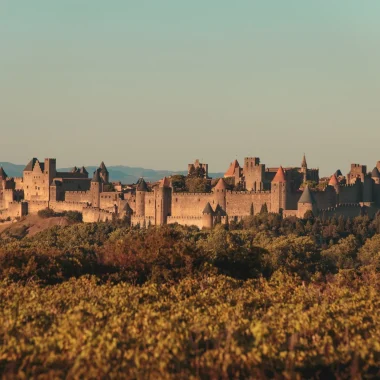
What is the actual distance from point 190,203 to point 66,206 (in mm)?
Result: 14591

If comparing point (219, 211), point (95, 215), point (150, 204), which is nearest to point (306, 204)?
point (219, 211)

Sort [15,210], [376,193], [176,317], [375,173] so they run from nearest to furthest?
[176,317] < [376,193] < [375,173] < [15,210]

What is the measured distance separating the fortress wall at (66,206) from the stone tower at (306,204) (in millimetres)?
22406

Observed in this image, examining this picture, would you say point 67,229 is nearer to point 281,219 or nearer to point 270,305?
point 281,219

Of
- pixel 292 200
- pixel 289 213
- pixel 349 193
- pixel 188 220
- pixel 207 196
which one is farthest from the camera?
pixel 349 193

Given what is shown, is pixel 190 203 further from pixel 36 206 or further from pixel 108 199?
pixel 36 206

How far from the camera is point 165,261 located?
38.0m

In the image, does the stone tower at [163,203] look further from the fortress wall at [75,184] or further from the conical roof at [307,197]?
the fortress wall at [75,184]

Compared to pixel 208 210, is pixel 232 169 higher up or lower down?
higher up

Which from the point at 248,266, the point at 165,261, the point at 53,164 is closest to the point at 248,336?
Answer: the point at 165,261

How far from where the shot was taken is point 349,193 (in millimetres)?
79562

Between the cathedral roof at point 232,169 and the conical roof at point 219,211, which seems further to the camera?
the cathedral roof at point 232,169

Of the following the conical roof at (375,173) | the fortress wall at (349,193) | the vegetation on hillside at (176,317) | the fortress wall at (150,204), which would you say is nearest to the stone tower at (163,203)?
the fortress wall at (150,204)

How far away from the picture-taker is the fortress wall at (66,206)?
8700cm
